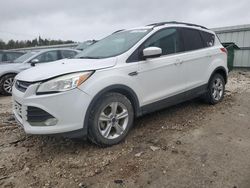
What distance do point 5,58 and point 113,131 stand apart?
25.6 ft

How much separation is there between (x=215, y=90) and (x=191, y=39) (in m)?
1.34

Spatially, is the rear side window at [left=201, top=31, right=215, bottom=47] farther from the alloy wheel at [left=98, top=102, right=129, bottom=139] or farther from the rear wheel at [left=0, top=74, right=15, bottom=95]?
the rear wheel at [left=0, top=74, right=15, bottom=95]

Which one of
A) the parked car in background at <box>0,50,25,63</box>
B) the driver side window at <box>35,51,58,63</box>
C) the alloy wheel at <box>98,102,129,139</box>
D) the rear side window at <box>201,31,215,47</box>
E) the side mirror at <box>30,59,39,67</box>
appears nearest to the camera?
the alloy wheel at <box>98,102,129,139</box>

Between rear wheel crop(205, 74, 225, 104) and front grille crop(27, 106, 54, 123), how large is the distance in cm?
352

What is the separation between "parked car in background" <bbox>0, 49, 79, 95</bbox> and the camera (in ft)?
27.4

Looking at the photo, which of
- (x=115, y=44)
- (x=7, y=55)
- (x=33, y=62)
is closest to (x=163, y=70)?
(x=115, y=44)

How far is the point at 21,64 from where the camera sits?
8750 mm

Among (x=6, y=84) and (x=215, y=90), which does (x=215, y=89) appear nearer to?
(x=215, y=90)

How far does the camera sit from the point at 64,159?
3.49m

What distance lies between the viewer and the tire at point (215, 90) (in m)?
5.55

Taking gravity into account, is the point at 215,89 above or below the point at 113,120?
above

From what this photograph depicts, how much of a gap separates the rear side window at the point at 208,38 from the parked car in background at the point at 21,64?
3906 mm

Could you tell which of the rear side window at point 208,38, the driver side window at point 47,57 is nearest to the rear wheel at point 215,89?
the rear side window at point 208,38

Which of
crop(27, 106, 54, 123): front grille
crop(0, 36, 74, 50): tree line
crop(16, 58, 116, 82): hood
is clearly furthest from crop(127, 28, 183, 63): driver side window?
crop(0, 36, 74, 50): tree line
